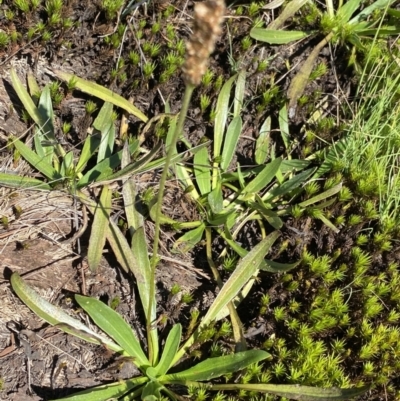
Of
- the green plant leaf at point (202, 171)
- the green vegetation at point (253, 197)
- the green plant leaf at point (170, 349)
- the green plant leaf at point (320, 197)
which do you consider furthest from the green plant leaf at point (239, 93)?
the green plant leaf at point (170, 349)

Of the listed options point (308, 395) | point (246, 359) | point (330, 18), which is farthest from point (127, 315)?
point (330, 18)

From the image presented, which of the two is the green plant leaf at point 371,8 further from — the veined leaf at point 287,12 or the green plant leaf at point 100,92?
the green plant leaf at point 100,92

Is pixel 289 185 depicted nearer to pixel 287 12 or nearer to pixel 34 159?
pixel 287 12

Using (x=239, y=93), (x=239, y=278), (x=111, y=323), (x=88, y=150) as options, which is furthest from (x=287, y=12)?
(x=111, y=323)

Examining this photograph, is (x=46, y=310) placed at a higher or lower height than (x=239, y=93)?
lower

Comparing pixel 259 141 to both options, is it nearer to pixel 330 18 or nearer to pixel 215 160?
pixel 215 160

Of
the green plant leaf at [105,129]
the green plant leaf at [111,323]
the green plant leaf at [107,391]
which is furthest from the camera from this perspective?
the green plant leaf at [105,129]

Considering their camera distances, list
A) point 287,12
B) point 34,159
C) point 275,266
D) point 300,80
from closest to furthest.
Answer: point 275,266, point 34,159, point 300,80, point 287,12
